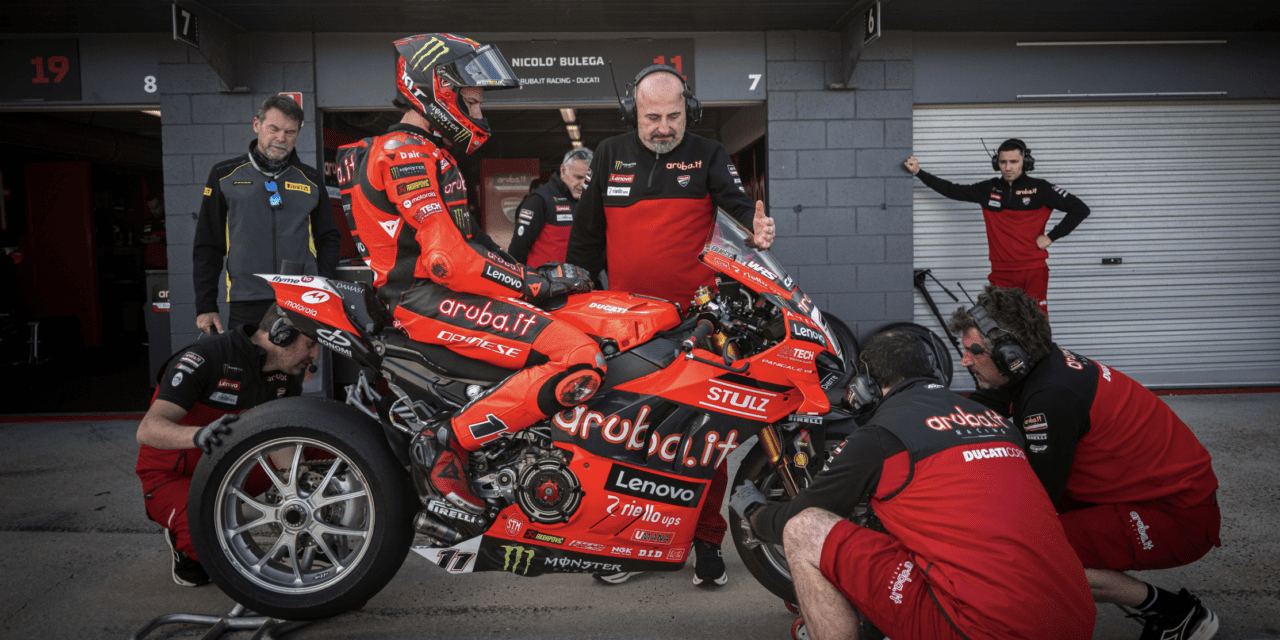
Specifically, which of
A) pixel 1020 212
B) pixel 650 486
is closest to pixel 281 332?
pixel 650 486

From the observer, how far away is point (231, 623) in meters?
2.55

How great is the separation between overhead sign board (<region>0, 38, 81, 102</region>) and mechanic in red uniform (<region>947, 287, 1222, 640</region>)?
7160 millimetres

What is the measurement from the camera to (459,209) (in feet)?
8.48

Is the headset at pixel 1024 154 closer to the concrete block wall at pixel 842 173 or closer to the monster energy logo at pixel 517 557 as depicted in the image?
the concrete block wall at pixel 842 173

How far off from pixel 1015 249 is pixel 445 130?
16.8 ft

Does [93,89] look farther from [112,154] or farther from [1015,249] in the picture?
[1015,249]

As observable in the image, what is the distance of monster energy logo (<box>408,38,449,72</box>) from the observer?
2.60 m

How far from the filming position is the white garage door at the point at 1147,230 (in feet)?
21.9

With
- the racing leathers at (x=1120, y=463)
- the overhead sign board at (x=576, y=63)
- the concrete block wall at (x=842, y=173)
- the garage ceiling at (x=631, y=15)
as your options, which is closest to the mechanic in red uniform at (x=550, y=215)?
the overhead sign board at (x=576, y=63)

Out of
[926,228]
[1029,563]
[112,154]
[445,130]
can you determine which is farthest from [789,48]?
[112,154]

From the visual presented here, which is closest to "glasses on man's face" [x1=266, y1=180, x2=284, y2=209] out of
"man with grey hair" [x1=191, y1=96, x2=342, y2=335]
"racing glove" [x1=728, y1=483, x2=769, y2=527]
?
"man with grey hair" [x1=191, y1=96, x2=342, y2=335]

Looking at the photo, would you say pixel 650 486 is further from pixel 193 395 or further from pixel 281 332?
pixel 193 395

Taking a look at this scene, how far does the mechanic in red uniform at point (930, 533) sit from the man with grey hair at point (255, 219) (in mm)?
3058

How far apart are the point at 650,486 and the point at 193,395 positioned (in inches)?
70.8
